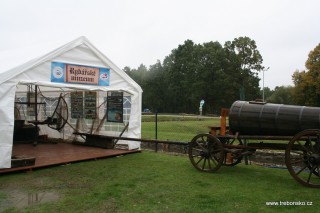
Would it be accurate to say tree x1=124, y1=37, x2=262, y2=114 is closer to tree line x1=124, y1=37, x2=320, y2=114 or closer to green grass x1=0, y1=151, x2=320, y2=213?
tree line x1=124, y1=37, x2=320, y2=114

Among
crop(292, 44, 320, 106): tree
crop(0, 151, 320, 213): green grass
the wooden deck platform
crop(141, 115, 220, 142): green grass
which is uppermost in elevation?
crop(292, 44, 320, 106): tree

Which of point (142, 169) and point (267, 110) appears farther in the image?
point (142, 169)

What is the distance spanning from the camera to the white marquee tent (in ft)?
25.6

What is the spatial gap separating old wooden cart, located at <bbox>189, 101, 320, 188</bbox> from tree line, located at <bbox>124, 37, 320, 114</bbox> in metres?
40.9

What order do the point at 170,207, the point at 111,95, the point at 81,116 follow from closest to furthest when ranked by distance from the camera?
the point at 170,207 → the point at 111,95 → the point at 81,116

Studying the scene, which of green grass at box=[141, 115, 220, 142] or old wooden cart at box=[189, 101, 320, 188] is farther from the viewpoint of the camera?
green grass at box=[141, 115, 220, 142]

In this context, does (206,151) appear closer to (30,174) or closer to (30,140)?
(30,174)

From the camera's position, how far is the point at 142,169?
8539mm

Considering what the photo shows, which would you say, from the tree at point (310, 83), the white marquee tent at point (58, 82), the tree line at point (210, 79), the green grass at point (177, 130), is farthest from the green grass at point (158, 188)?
the tree line at point (210, 79)


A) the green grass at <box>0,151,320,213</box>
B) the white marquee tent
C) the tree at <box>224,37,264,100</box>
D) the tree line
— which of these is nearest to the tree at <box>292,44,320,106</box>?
the tree line

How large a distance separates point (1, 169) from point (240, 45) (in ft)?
175

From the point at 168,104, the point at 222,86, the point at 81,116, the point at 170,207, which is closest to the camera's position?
the point at 170,207

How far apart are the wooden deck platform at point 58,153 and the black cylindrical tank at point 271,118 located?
4.52 metres

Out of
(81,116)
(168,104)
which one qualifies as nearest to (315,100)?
(168,104)
